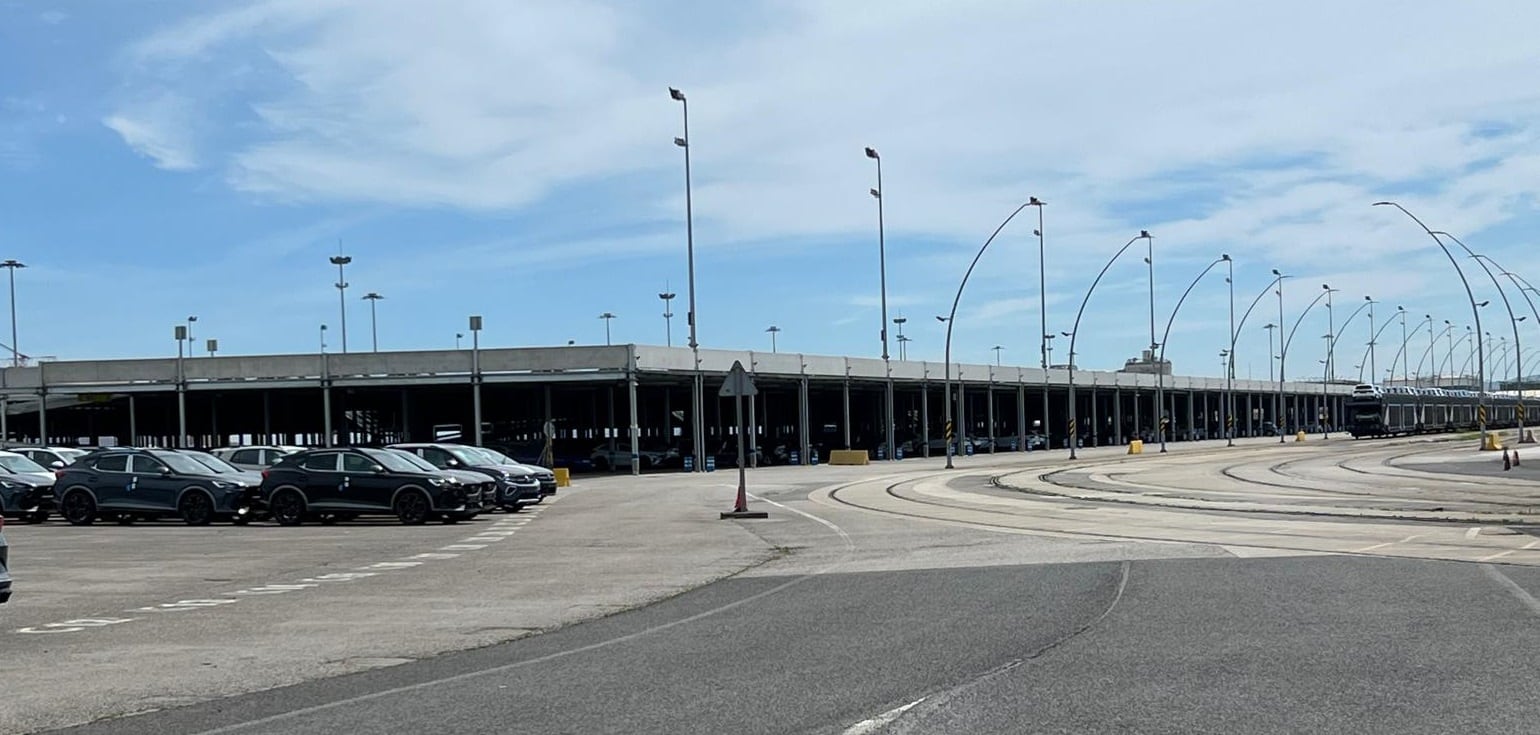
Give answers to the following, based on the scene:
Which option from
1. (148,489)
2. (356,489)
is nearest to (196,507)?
(148,489)

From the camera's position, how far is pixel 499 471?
31172 millimetres

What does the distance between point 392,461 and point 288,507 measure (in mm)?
2082

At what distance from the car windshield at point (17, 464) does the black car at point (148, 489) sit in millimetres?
3332

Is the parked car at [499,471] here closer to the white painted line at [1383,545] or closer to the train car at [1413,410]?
the white painted line at [1383,545]

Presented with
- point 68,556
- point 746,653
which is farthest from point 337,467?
point 746,653

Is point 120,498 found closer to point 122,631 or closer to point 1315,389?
point 122,631

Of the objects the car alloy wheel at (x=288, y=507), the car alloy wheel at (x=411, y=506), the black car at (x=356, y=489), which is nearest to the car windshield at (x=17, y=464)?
the black car at (x=356, y=489)

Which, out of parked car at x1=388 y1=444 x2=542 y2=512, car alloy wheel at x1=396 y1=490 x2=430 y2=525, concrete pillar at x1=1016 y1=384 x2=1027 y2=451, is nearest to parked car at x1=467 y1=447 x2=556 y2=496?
parked car at x1=388 y1=444 x2=542 y2=512

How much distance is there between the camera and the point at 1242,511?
25.0 m

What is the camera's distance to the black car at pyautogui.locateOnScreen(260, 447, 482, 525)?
87.0ft

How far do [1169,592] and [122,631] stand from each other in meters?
9.43

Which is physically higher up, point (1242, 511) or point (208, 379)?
point (208, 379)

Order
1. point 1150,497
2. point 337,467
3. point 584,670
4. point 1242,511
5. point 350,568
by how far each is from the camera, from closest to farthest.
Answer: point 584,670
point 350,568
point 1242,511
point 337,467
point 1150,497

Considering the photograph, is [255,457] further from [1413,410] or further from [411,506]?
[1413,410]
